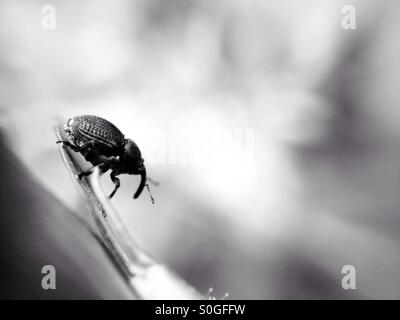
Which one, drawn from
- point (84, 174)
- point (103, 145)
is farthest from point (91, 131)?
point (84, 174)

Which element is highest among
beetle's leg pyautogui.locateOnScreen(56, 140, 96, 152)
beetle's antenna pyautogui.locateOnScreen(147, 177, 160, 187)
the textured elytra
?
the textured elytra

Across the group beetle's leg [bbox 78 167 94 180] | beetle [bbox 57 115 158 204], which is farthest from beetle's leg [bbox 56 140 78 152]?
beetle's leg [bbox 78 167 94 180]

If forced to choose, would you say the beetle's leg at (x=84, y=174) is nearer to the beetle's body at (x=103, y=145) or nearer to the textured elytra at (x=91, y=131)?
the beetle's body at (x=103, y=145)

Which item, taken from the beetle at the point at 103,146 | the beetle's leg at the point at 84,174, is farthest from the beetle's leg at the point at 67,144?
the beetle's leg at the point at 84,174

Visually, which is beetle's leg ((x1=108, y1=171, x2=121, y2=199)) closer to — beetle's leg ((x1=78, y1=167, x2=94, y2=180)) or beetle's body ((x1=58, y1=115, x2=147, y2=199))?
beetle's body ((x1=58, y1=115, x2=147, y2=199))

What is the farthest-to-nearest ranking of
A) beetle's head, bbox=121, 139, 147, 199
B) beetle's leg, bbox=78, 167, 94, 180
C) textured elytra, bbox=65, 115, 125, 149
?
beetle's head, bbox=121, 139, 147, 199 < textured elytra, bbox=65, 115, 125, 149 < beetle's leg, bbox=78, 167, 94, 180
